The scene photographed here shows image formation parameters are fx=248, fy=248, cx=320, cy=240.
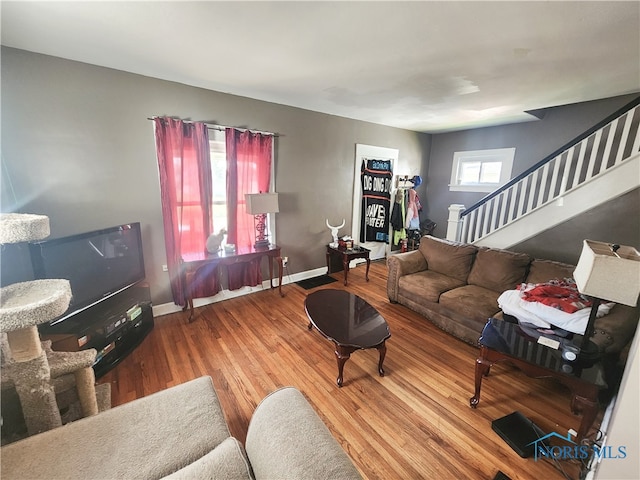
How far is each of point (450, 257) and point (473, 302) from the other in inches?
29.1

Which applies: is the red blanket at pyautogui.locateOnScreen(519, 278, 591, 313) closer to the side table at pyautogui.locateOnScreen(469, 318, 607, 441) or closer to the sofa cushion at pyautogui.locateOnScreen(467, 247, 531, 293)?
the side table at pyautogui.locateOnScreen(469, 318, 607, 441)

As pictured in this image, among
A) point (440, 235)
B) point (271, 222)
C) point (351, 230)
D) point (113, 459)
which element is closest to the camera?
point (113, 459)

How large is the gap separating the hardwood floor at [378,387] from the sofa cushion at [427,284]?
13.1 inches

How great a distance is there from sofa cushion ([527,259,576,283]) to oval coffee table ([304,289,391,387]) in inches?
64.0

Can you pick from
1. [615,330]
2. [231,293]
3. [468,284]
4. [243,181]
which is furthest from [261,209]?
[615,330]

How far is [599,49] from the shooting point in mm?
1816

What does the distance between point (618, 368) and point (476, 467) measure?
118 cm

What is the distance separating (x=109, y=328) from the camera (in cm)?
197

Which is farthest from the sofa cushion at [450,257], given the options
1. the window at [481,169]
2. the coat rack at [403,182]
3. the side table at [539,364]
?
the window at [481,169]

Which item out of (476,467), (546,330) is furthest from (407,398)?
(546,330)

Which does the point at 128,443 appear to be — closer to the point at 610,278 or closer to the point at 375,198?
the point at 610,278

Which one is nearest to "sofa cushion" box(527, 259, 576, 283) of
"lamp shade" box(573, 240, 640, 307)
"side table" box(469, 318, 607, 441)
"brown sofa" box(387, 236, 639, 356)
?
"brown sofa" box(387, 236, 639, 356)

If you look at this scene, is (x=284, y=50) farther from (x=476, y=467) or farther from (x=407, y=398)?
(x=476, y=467)

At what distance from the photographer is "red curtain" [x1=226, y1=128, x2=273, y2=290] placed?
2.97 meters
